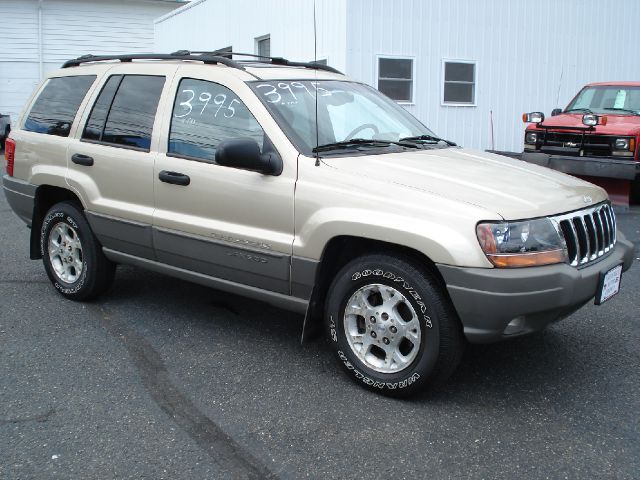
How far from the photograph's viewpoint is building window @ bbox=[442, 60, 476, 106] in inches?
525

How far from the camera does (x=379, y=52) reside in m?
12.3

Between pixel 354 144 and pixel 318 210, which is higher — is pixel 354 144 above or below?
above

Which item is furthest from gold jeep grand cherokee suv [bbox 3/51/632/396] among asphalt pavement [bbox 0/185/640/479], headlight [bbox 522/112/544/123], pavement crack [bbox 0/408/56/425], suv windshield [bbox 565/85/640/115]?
suv windshield [bbox 565/85/640/115]

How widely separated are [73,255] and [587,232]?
3.73 meters

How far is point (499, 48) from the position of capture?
1369 cm

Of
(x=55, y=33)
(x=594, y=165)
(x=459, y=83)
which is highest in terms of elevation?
(x=55, y=33)

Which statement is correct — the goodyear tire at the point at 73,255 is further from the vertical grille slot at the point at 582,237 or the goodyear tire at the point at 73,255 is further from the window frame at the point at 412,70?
the window frame at the point at 412,70

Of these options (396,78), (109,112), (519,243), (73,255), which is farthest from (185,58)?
(396,78)

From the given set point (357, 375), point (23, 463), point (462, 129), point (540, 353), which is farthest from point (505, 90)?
point (23, 463)

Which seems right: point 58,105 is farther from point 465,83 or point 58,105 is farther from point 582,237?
point 465,83

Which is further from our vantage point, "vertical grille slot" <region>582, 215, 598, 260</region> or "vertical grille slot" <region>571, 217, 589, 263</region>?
"vertical grille slot" <region>582, 215, 598, 260</region>

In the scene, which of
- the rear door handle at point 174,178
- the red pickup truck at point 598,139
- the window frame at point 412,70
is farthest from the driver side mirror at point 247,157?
the window frame at point 412,70

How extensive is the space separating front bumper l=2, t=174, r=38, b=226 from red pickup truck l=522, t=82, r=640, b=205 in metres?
7.16

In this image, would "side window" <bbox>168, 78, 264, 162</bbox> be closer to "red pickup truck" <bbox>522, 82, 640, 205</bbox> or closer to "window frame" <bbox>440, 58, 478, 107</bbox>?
"red pickup truck" <bbox>522, 82, 640, 205</bbox>
